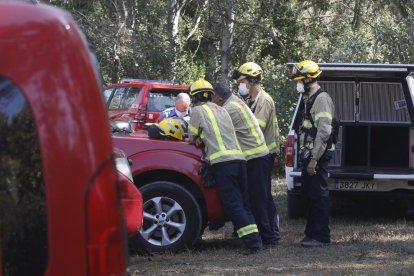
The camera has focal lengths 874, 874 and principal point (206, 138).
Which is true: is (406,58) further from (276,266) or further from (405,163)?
(276,266)

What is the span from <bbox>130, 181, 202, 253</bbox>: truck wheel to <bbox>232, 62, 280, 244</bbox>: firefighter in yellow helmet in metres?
0.84

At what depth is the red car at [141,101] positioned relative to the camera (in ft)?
51.6

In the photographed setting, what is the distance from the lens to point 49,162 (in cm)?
330

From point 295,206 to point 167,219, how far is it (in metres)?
2.99

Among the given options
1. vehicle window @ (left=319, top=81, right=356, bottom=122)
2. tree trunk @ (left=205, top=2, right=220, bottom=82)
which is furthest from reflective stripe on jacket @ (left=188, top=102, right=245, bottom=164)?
tree trunk @ (left=205, top=2, right=220, bottom=82)

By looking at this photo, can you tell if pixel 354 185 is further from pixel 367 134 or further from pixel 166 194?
pixel 166 194

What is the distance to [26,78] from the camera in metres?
3.33

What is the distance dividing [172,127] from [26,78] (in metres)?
5.31

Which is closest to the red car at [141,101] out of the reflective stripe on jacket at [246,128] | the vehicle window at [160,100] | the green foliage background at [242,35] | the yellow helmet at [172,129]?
the vehicle window at [160,100]

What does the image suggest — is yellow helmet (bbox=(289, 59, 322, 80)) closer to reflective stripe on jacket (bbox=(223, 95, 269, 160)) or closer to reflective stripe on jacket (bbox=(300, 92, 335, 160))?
reflective stripe on jacket (bbox=(300, 92, 335, 160))

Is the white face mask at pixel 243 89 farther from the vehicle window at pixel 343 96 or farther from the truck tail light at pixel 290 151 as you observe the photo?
the vehicle window at pixel 343 96

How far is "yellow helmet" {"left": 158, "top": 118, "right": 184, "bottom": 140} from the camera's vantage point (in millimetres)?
8578

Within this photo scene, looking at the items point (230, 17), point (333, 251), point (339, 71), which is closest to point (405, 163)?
point (339, 71)

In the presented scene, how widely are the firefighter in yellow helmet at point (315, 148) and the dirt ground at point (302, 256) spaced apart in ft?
0.73
